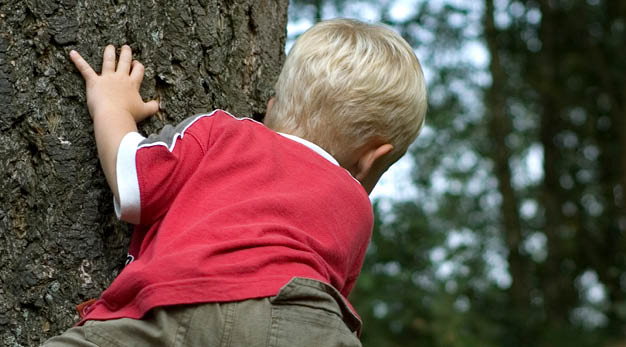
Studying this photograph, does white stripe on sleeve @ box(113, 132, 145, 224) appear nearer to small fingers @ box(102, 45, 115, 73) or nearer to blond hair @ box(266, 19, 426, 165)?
small fingers @ box(102, 45, 115, 73)

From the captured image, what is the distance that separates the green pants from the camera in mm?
1756

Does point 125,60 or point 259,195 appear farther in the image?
point 125,60

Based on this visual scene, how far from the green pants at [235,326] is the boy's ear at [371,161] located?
0.48 meters

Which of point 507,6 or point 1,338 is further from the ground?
point 1,338

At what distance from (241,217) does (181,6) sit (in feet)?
2.56

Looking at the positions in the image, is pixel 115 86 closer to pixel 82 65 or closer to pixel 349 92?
pixel 82 65

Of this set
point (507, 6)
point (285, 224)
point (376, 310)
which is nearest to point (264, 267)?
point (285, 224)

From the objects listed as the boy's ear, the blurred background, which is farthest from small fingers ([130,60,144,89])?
the blurred background

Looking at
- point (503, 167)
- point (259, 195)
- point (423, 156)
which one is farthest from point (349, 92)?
point (503, 167)

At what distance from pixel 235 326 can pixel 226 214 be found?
0.82ft

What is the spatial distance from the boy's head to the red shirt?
4.1 inches

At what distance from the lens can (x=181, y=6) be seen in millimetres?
2334

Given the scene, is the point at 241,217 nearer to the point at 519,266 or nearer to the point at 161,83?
the point at 161,83

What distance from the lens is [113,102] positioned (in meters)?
2.06
